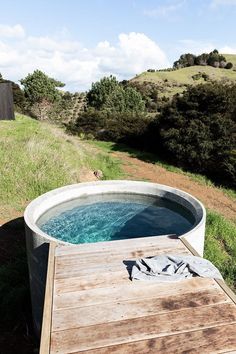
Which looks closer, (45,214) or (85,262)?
(85,262)

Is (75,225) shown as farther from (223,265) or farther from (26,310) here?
(223,265)

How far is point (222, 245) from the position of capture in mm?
8039

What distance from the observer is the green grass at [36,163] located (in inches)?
389

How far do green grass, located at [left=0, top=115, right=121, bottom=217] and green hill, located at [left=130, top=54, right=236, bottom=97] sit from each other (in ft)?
116

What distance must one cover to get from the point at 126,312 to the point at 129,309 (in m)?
0.05

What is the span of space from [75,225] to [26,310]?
6.20 feet

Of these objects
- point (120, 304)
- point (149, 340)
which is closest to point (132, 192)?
point (120, 304)

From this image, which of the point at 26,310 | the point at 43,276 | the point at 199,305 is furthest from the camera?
the point at 26,310

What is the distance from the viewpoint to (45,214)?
667cm

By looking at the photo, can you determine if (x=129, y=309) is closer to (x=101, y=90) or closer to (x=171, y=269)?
(x=171, y=269)

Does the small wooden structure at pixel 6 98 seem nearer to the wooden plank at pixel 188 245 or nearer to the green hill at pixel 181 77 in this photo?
the wooden plank at pixel 188 245

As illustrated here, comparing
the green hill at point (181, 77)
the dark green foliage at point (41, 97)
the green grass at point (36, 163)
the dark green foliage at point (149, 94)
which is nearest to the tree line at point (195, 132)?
the green grass at point (36, 163)

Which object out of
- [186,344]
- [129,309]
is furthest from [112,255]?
[186,344]

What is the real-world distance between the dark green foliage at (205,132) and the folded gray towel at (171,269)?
9398 millimetres
